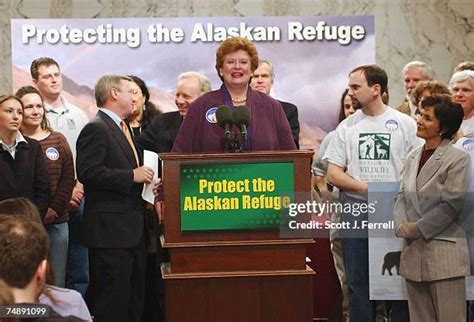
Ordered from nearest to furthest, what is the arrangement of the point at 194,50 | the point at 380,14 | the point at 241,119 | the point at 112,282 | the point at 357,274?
1. the point at 241,119
2. the point at 112,282
3. the point at 357,274
4. the point at 194,50
5. the point at 380,14

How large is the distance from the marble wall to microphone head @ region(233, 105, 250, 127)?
11.6ft

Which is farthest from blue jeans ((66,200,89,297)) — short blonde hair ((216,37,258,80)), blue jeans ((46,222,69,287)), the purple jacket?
short blonde hair ((216,37,258,80))

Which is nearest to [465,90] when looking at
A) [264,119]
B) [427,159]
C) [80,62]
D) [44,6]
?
[427,159]

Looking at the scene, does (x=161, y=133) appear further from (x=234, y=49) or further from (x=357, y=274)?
(x=357, y=274)

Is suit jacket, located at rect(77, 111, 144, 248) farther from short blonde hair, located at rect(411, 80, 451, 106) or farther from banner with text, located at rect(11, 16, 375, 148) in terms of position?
banner with text, located at rect(11, 16, 375, 148)

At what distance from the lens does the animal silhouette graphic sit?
4848 mm

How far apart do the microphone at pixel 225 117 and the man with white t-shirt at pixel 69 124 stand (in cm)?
199

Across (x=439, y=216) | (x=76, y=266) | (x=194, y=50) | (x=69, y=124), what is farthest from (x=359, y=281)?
(x=194, y=50)

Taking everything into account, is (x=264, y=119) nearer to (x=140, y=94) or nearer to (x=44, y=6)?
(x=140, y=94)

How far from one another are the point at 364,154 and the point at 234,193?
4.18 ft

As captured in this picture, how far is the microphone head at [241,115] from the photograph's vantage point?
14.7 feet

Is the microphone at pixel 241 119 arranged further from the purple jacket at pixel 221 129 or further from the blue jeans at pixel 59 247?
the blue jeans at pixel 59 247

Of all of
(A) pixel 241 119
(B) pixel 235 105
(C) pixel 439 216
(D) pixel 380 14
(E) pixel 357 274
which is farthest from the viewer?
(D) pixel 380 14

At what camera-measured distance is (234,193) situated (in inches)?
173
